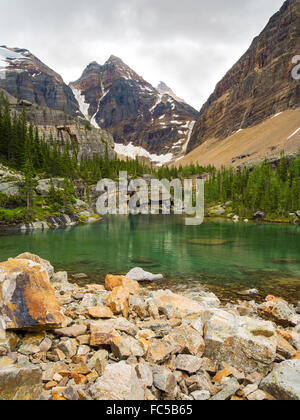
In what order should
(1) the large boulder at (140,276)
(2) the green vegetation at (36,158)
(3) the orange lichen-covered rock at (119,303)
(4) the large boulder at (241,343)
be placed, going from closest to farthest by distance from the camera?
Answer: (4) the large boulder at (241,343), (3) the orange lichen-covered rock at (119,303), (1) the large boulder at (140,276), (2) the green vegetation at (36,158)

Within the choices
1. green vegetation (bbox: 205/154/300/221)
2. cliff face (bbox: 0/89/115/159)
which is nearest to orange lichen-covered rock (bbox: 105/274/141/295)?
green vegetation (bbox: 205/154/300/221)

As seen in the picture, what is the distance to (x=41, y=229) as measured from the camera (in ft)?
164

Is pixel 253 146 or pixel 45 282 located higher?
pixel 253 146

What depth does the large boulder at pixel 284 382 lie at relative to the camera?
5059 millimetres

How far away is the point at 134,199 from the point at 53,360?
111 m

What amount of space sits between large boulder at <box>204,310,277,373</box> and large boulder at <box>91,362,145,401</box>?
2.57m

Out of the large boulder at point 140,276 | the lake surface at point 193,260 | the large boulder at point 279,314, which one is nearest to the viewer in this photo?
the large boulder at point 279,314

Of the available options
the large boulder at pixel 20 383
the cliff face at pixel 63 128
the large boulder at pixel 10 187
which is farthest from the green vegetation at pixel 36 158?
the large boulder at pixel 20 383

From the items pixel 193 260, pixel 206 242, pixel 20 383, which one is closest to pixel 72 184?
pixel 206 242

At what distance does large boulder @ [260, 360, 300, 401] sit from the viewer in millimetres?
5059

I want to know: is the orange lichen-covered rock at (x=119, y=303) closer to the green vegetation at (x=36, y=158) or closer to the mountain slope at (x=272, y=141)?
the green vegetation at (x=36, y=158)

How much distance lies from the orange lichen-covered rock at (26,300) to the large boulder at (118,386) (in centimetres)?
245
